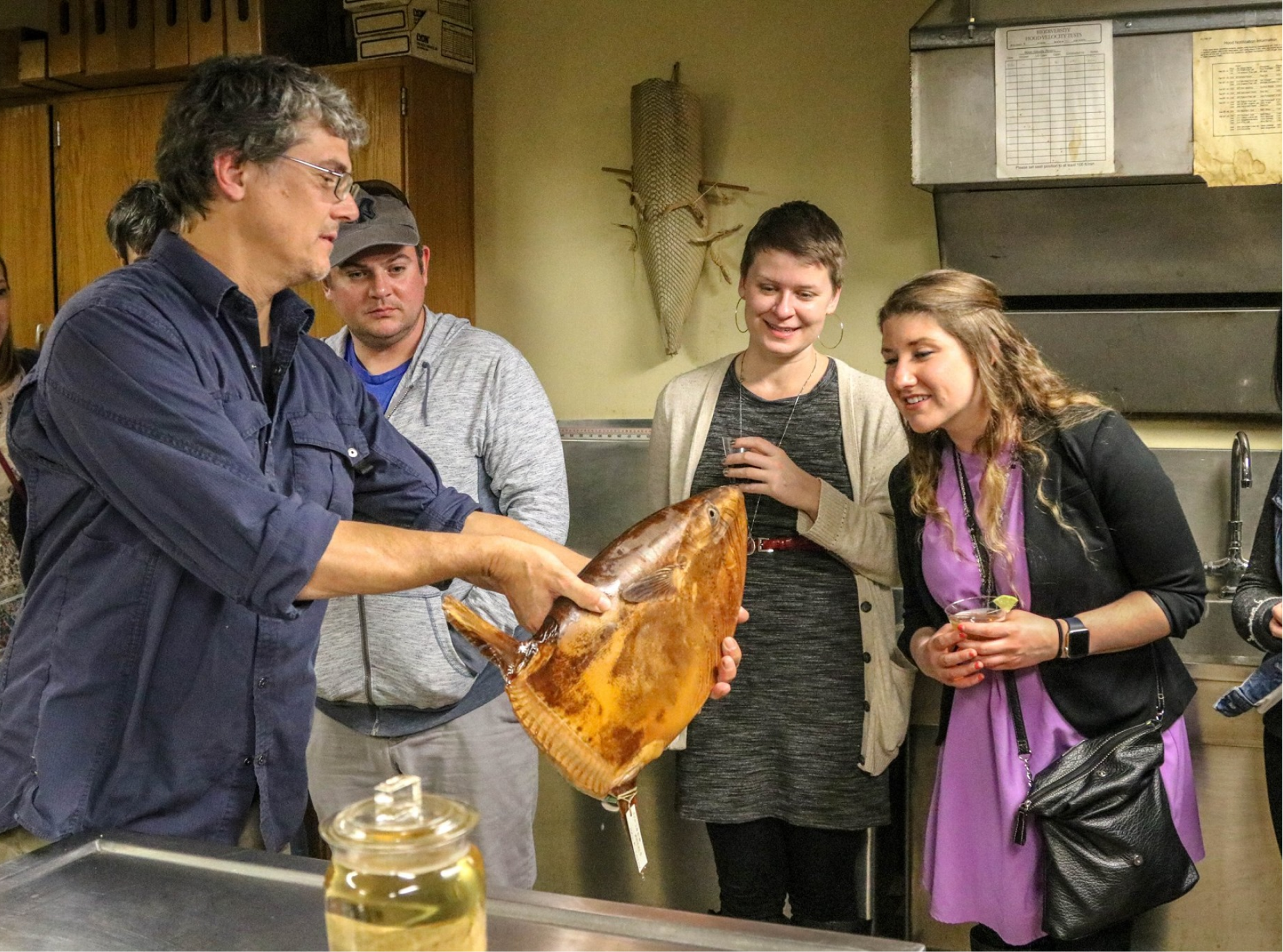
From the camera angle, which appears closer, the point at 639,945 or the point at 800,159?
the point at 639,945

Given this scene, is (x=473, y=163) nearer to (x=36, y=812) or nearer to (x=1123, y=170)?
(x=1123, y=170)

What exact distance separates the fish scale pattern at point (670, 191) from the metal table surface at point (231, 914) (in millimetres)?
2315

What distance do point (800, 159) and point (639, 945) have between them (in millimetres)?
2555

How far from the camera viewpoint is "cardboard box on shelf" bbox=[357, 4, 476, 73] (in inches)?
135

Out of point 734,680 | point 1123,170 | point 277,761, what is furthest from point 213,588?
point 1123,170

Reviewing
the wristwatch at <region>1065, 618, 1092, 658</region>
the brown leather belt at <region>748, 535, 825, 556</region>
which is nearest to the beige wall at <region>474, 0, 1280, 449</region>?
the brown leather belt at <region>748, 535, 825, 556</region>

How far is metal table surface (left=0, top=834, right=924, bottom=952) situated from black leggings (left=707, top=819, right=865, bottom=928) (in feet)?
4.23

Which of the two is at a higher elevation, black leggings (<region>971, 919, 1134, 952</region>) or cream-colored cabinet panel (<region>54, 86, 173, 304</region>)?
cream-colored cabinet panel (<region>54, 86, 173, 304</region>)

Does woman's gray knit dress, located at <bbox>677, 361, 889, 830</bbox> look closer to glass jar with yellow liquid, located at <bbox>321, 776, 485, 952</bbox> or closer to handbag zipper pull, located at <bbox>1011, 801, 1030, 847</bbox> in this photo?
handbag zipper pull, located at <bbox>1011, 801, 1030, 847</bbox>

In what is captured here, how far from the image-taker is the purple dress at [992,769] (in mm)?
2107

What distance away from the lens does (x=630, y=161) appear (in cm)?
358

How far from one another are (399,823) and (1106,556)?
1.52m

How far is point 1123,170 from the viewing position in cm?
268

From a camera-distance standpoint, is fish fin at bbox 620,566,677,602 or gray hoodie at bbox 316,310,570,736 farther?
gray hoodie at bbox 316,310,570,736
